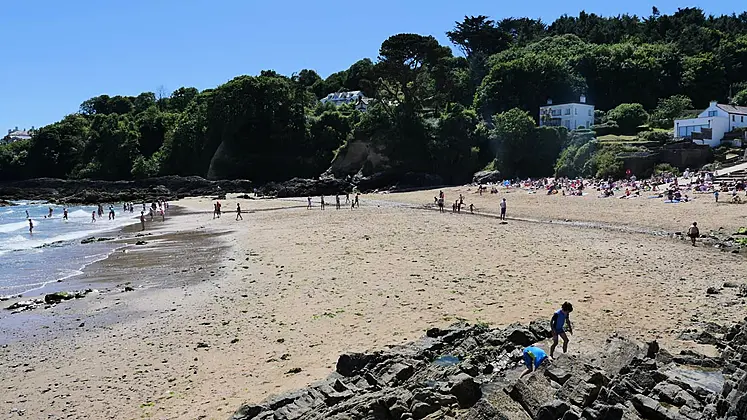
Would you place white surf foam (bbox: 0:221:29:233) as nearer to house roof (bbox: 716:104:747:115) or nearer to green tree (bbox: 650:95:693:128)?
house roof (bbox: 716:104:747:115)

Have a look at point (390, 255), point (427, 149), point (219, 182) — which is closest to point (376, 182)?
point (427, 149)

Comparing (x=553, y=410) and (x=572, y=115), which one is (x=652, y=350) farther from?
(x=572, y=115)

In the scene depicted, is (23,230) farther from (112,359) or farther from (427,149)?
(427,149)

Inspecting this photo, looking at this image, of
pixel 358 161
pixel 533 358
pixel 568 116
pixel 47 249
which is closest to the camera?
pixel 533 358

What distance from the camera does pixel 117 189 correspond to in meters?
76.1

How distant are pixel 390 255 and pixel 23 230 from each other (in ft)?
98.2

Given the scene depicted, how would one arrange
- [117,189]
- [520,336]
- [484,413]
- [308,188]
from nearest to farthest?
[484,413] < [520,336] < [308,188] < [117,189]

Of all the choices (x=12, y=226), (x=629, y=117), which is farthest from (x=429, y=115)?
(x=12, y=226)

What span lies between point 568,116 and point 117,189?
60.3 m

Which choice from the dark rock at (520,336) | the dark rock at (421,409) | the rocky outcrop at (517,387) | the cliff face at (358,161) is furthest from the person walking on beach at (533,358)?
the cliff face at (358,161)

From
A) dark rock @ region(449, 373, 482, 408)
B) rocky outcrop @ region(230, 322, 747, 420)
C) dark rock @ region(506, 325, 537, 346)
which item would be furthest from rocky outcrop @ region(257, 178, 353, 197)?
dark rock @ region(449, 373, 482, 408)

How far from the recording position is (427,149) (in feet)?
214

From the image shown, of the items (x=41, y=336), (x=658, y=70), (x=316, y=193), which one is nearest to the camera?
(x=41, y=336)

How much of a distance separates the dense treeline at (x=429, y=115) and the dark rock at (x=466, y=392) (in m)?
50.4
